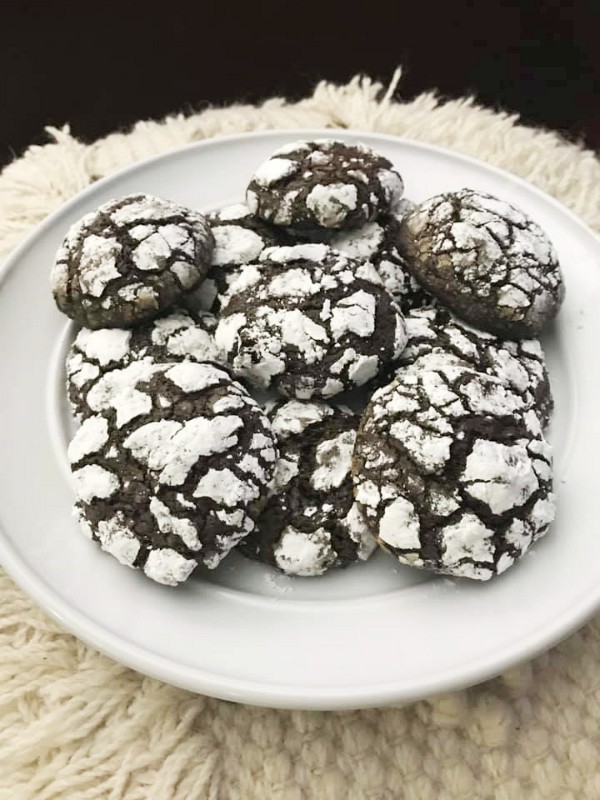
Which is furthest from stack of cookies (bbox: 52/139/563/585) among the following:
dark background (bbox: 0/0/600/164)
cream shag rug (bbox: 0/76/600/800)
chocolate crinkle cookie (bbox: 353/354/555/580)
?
dark background (bbox: 0/0/600/164)

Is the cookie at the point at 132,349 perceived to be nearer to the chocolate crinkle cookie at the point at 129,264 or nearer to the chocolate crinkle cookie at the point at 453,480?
the chocolate crinkle cookie at the point at 129,264

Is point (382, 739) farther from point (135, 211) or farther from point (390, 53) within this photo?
point (390, 53)

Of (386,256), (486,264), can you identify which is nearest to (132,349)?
(386,256)

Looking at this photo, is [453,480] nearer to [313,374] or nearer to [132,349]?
[313,374]

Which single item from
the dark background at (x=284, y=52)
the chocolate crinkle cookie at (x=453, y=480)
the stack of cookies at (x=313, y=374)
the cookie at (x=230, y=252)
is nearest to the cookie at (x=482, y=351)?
the stack of cookies at (x=313, y=374)

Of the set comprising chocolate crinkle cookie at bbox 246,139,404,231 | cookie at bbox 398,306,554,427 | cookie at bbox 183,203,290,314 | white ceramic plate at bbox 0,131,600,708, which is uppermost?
chocolate crinkle cookie at bbox 246,139,404,231

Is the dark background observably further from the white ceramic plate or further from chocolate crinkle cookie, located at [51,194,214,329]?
the white ceramic plate

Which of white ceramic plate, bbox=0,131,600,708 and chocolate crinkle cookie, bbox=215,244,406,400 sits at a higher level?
chocolate crinkle cookie, bbox=215,244,406,400
